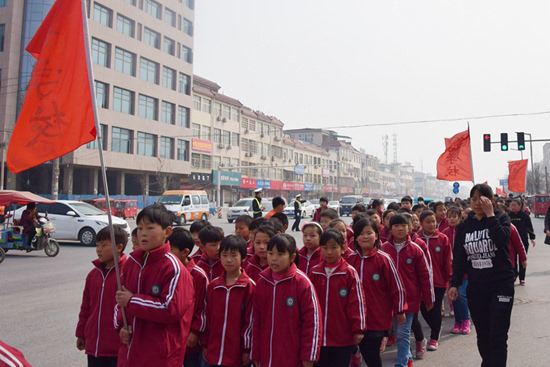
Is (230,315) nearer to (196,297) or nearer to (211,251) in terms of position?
(196,297)

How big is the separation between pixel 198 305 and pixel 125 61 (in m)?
37.3

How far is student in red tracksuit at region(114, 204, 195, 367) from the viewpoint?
2666mm

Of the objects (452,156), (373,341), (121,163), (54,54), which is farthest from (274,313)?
(121,163)

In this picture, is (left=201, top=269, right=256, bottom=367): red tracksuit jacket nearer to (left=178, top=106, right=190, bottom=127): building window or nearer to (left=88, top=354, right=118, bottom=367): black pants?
(left=88, top=354, right=118, bottom=367): black pants

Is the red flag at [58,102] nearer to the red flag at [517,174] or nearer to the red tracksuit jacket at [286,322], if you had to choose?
the red tracksuit jacket at [286,322]

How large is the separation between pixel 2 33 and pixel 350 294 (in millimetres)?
37343

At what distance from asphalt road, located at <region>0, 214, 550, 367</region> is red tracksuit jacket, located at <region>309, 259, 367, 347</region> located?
146 centimetres

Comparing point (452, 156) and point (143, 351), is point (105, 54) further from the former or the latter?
point (143, 351)

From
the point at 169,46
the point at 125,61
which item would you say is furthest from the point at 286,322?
the point at 169,46

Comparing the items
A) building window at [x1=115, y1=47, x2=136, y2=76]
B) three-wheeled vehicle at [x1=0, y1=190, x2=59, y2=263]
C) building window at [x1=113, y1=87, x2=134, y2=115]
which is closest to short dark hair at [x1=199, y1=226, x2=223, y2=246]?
three-wheeled vehicle at [x1=0, y1=190, x2=59, y2=263]

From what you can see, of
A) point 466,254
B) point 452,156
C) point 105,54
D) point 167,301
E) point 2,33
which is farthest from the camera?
point 105,54

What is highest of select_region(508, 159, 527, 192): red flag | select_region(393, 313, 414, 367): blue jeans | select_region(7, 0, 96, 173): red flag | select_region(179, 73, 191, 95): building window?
select_region(179, 73, 191, 95): building window

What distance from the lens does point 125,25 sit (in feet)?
124

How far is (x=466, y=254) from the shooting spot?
4.18m
